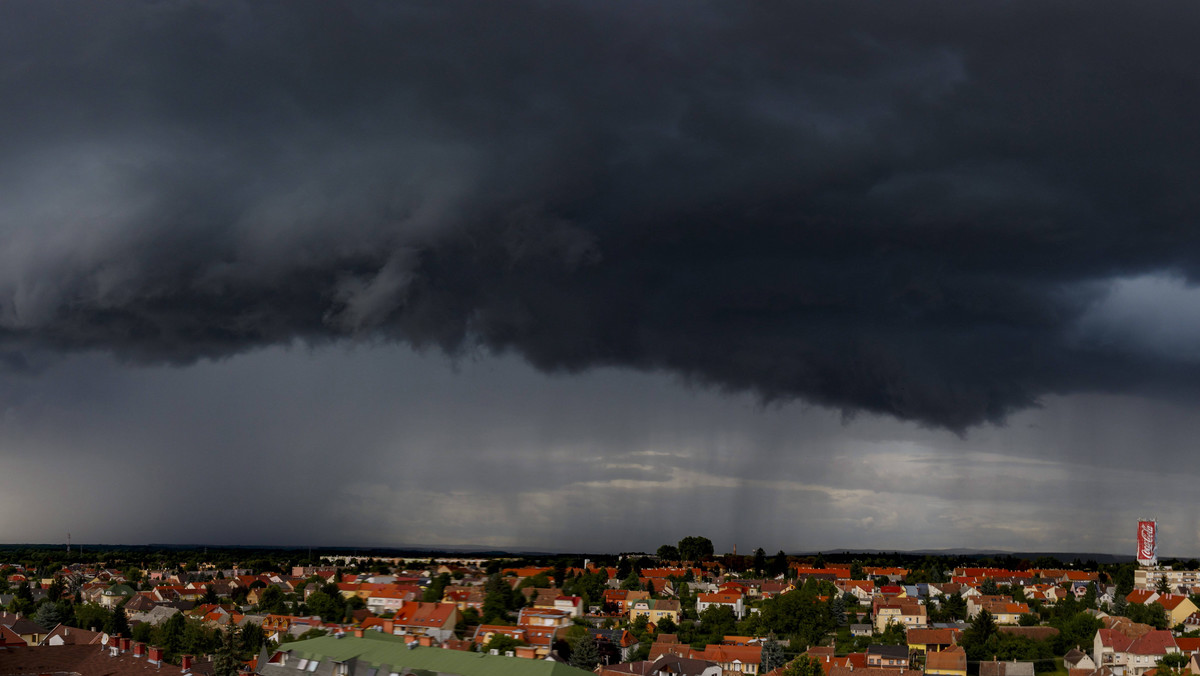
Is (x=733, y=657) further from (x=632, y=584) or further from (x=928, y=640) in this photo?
(x=632, y=584)

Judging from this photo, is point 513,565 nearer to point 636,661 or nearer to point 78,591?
point 636,661

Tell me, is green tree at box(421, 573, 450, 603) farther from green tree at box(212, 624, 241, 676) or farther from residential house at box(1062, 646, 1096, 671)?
residential house at box(1062, 646, 1096, 671)

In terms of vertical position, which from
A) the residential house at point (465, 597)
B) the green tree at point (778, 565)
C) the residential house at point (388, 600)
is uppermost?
the residential house at point (465, 597)

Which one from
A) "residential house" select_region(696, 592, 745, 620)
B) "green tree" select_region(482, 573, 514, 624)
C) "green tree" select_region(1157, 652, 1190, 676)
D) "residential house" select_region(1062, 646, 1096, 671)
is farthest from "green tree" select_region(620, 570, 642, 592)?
"green tree" select_region(482, 573, 514, 624)

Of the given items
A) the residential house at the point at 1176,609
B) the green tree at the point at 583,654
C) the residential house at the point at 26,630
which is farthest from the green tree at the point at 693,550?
the green tree at the point at 583,654

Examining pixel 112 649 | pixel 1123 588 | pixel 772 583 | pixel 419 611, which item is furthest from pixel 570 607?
pixel 1123 588

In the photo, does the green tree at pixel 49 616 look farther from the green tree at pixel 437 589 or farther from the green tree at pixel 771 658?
the green tree at pixel 437 589

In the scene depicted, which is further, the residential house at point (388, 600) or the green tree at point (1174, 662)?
the green tree at point (1174, 662)
